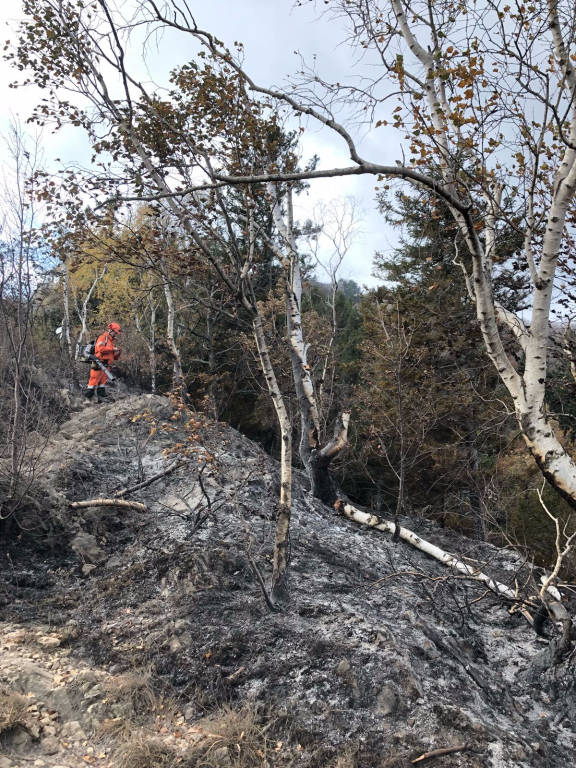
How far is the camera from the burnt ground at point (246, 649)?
333cm

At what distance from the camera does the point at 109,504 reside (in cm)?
655

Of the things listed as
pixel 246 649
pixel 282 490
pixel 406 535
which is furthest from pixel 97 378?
pixel 246 649

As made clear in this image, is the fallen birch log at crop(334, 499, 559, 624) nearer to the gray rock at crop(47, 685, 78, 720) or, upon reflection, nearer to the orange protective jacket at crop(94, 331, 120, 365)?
the gray rock at crop(47, 685, 78, 720)

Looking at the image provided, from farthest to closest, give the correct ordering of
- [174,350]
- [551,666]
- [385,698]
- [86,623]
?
[174,350]
[86,623]
[551,666]
[385,698]

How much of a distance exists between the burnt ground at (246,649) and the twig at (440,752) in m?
0.03

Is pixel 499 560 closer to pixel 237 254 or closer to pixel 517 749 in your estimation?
pixel 517 749

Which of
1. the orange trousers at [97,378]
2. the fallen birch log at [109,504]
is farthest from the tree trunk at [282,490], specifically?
the orange trousers at [97,378]

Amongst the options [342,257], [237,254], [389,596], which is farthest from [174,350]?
[389,596]

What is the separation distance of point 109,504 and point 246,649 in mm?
3185

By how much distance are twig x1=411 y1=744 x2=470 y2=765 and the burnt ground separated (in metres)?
0.03

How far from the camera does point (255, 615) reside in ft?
15.4

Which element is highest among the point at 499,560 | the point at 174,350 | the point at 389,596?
the point at 174,350

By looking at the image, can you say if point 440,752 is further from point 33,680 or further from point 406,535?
point 406,535

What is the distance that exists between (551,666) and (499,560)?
12.8 ft
